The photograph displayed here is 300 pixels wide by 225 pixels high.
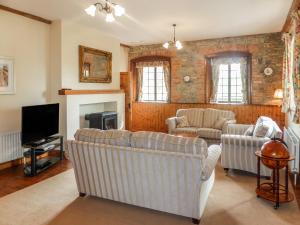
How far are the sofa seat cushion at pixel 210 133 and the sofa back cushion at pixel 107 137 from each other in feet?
11.4

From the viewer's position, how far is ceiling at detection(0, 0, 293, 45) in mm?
4383

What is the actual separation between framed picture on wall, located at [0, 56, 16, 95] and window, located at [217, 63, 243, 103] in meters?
5.31

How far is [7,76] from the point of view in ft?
15.4

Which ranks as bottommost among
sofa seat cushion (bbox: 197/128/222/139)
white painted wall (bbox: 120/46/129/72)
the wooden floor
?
the wooden floor

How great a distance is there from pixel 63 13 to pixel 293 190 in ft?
16.7

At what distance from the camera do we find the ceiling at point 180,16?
438 cm

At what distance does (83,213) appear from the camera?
2.98 m

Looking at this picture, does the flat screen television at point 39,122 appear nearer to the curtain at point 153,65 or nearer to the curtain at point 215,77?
the curtain at point 153,65

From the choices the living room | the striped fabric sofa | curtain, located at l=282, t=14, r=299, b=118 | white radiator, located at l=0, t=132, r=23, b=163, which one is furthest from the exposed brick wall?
white radiator, located at l=0, t=132, r=23, b=163

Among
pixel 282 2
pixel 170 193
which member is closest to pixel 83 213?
pixel 170 193

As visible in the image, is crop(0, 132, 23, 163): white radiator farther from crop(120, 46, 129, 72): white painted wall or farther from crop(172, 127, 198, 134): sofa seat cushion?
crop(120, 46, 129, 72): white painted wall

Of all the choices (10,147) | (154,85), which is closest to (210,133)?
(154,85)

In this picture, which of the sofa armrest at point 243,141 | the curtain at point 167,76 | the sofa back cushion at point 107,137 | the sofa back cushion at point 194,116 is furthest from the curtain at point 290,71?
the curtain at point 167,76

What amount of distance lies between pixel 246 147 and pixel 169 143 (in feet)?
6.64
